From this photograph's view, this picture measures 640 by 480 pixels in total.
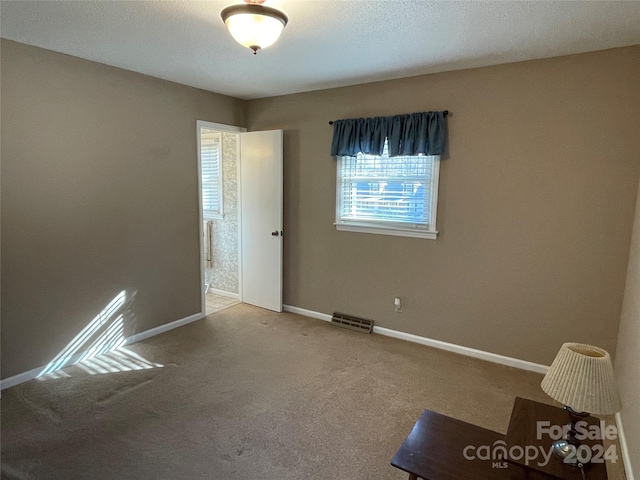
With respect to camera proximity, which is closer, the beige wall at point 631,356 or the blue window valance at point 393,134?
the beige wall at point 631,356

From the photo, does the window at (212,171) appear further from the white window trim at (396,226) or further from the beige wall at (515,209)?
the white window trim at (396,226)

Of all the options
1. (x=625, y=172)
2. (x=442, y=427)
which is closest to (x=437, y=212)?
(x=625, y=172)

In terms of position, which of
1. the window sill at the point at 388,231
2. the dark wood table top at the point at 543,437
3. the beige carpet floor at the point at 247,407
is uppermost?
the window sill at the point at 388,231

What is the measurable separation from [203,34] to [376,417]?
2.77 metres

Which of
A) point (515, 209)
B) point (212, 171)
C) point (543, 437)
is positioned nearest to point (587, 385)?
point (543, 437)

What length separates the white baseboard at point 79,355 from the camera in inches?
110

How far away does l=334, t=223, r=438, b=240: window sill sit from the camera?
343 cm

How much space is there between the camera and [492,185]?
10.2 feet

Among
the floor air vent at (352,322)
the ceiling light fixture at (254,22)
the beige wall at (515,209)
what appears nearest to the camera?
the ceiling light fixture at (254,22)

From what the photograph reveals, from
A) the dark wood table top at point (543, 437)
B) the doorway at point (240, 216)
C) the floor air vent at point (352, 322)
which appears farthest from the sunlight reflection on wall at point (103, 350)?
the dark wood table top at point (543, 437)

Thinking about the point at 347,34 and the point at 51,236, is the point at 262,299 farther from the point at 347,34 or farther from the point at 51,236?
the point at 347,34

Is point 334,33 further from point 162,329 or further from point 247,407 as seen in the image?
point 162,329

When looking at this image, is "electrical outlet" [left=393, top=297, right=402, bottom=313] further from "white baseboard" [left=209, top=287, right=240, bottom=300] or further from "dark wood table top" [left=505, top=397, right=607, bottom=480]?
"white baseboard" [left=209, top=287, right=240, bottom=300]

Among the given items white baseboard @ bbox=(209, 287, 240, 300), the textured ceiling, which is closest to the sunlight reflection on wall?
white baseboard @ bbox=(209, 287, 240, 300)
